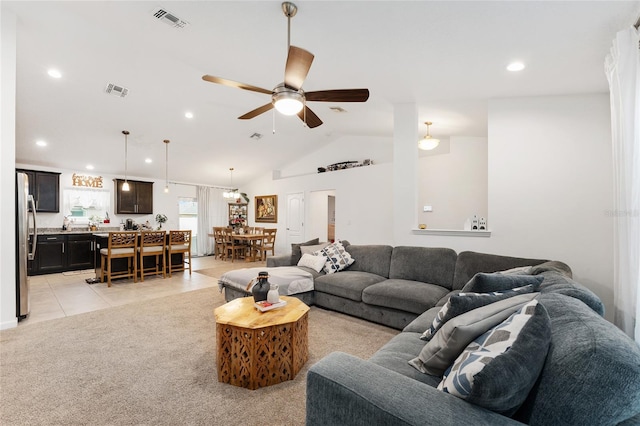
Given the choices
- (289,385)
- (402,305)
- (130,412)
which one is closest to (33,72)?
(130,412)

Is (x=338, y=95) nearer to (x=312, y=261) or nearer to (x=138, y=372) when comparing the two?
(x=312, y=261)

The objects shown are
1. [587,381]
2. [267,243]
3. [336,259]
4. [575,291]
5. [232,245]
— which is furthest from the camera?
[267,243]

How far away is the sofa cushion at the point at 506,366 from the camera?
872mm

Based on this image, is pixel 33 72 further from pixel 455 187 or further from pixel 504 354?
pixel 455 187

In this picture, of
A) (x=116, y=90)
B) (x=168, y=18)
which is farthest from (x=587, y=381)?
(x=116, y=90)

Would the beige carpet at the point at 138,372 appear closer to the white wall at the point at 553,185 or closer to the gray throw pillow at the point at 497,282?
the gray throw pillow at the point at 497,282

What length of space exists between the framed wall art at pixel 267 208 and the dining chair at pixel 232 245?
112 cm

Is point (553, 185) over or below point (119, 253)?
over

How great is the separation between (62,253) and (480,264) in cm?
796

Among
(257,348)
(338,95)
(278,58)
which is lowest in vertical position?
(257,348)

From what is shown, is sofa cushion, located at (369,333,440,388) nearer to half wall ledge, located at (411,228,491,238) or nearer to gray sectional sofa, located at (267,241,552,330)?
gray sectional sofa, located at (267,241,552,330)

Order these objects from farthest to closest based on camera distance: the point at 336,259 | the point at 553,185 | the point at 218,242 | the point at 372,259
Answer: the point at 218,242 < the point at 336,259 < the point at 372,259 < the point at 553,185

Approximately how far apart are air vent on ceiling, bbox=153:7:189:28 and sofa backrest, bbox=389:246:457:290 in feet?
11.6

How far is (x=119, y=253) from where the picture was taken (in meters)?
5.11
